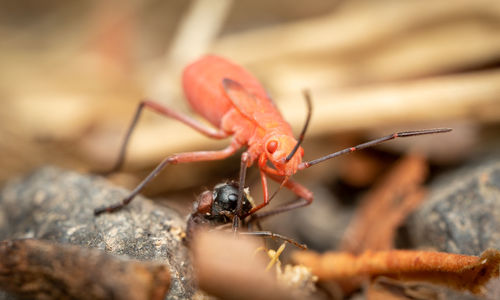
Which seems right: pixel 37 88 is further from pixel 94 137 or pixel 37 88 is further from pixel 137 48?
pixel 137 48

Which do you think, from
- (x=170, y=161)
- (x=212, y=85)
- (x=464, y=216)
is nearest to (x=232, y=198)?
(x=170, y=161)

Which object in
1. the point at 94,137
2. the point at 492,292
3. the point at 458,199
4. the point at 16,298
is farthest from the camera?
the point at 94,137

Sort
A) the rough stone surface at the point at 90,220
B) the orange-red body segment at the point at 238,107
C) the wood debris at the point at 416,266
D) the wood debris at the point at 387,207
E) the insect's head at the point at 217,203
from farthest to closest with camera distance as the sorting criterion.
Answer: the wood debris at the point at 387,207
the orange-red body segment at the point at 238,107
the insect's head at the point at 217,203
the rough stone surface at the point at 90,220
the wood debris at the point at 416,266

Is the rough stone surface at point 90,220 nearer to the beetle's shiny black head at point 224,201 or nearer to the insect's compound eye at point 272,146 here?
the beetle's shiny black head at point 224,201

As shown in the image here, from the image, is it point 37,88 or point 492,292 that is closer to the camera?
point 492,292

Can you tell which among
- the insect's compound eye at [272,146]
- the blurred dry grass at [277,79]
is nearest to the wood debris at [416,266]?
the insect's compound eye at [272,146]

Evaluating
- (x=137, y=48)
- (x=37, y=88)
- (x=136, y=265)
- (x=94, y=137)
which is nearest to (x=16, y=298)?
(x=136, y=265)
